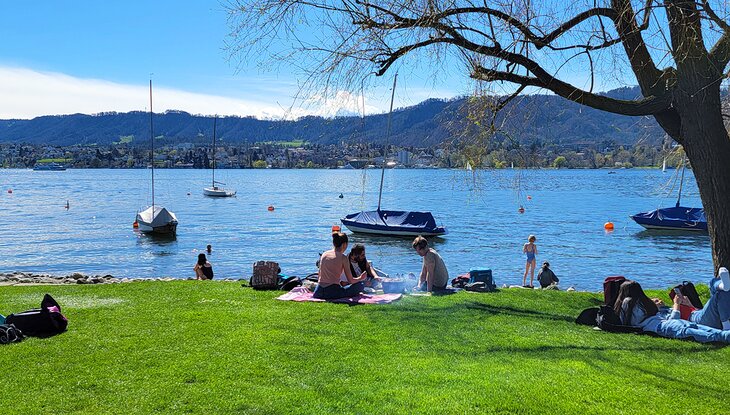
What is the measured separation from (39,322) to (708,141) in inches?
375

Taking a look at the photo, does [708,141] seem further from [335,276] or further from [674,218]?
[674,218]

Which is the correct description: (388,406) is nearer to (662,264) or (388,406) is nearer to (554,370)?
(554,370)

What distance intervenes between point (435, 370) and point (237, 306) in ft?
15.0

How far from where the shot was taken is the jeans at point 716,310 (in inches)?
345

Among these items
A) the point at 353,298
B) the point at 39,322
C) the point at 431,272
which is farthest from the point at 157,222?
the point at 39,322

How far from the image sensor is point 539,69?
34.0 ft

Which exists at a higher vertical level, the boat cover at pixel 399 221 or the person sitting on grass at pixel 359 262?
the person sitting on grass at pixel 359 262

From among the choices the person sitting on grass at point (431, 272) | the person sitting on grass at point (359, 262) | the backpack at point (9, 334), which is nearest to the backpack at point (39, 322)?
the backpack at point (9, 334)

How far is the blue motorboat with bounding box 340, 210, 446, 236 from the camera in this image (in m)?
39.8

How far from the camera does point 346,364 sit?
706 centimetres

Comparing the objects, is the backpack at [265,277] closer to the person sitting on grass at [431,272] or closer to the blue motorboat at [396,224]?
the person sitting on grass at [431,272]

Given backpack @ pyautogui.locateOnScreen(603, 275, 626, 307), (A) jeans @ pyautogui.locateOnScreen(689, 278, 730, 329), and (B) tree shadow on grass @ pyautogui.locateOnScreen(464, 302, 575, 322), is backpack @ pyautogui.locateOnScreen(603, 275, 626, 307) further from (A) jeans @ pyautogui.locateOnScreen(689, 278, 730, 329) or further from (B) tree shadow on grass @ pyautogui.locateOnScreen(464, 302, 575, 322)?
(A) jeans @ pyautogui.locateOnScreen(689, 278, 730, 329)

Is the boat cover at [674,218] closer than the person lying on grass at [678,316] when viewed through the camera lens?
No

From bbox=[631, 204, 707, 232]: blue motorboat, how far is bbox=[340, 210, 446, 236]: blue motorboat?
15.7 m
